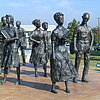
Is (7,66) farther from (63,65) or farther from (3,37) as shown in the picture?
(63,65)

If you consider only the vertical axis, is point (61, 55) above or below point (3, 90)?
above

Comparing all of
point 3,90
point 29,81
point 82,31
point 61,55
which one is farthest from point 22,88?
point 82,31

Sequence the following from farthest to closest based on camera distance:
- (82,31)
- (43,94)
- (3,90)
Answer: (82,31) < (3,90) < (43,94)

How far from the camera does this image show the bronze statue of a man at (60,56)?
19.2 feet

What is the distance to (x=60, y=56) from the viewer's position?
590 centimetres

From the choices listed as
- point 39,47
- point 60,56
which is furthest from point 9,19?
point 39,47

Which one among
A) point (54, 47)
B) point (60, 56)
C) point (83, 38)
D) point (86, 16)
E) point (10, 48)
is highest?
point (86, 16)

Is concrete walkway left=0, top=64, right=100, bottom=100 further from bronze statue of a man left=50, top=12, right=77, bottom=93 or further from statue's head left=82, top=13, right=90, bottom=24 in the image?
statue's head left=82, top=13, right=90, bottom=24

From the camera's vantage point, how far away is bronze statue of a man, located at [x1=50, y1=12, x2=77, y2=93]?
5.86 meters

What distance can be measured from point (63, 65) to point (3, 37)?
6.77 ft

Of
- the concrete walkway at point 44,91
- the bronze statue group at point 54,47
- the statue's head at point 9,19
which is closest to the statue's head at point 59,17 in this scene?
the bronze statue group at point 54,47

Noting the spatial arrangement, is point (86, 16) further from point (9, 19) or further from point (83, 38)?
point (9, 19)

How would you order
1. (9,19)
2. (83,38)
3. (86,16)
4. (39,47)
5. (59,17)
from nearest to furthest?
(59,17)
(9,19)
(86,16)
(83,38)
(39,47)

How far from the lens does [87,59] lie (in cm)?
750
